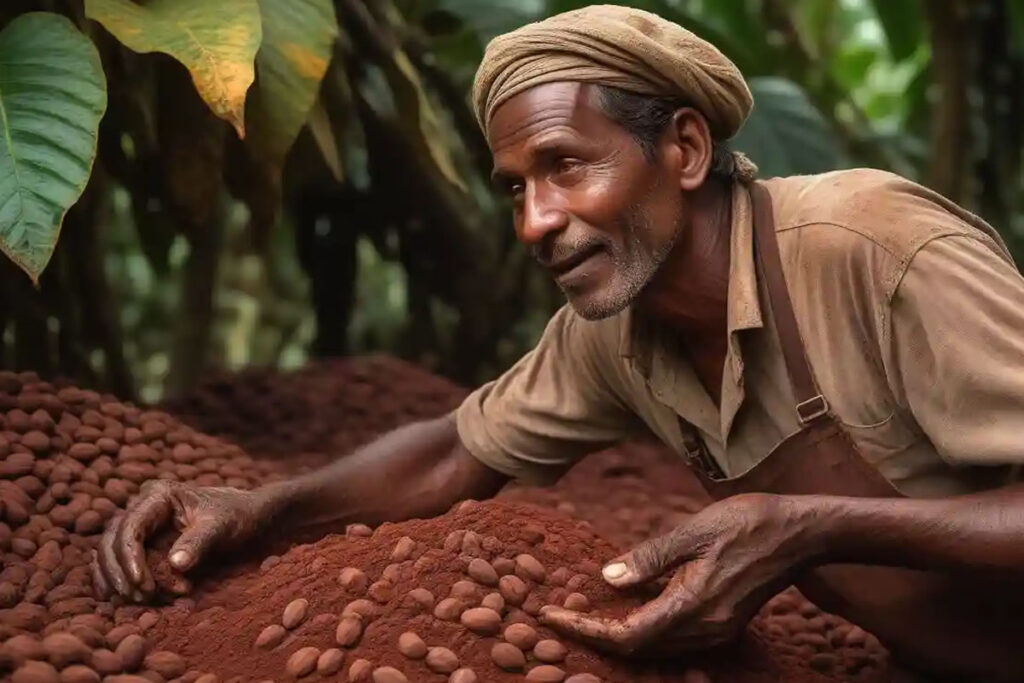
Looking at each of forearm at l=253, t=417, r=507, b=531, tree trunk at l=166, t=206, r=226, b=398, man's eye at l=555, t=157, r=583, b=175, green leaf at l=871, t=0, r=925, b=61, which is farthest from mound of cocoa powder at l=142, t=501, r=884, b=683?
green leaf at l=871, t=0, r=925, b=61

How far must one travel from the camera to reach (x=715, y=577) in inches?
58.2

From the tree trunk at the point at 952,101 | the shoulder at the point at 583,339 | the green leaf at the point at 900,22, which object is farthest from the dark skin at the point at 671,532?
the green leaf at the point at 900,22

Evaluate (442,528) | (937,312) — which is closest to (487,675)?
(442,528)

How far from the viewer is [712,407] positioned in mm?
1835

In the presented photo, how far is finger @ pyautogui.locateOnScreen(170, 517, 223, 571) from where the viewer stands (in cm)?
177

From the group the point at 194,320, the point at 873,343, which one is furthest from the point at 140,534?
the point at 194,320

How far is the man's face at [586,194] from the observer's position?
167cm

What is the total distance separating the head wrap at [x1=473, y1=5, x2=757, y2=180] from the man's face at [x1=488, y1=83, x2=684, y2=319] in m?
0.03

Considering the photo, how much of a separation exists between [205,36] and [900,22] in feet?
9.47

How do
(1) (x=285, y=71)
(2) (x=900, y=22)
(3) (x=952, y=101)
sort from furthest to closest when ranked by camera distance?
1. (2) (x=900, y=22)
2. (3) (x=952, y=101)
3. (1) (x=285, y=71)

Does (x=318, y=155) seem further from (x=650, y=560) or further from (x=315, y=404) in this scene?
(x=650, y=560)

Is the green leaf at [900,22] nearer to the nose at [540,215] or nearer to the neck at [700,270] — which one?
the neck at [700,270]

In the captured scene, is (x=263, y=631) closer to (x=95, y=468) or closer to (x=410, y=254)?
(x=95, y=468)

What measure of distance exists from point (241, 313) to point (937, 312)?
4039 millimetres
